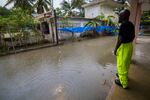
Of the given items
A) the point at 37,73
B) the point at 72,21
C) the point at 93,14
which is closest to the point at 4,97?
the point at 37,73

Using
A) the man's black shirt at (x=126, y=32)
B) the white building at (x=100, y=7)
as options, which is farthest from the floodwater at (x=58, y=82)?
the white building at (x=100, y=7)

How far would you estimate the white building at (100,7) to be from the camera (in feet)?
62.0

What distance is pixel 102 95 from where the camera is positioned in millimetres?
3373

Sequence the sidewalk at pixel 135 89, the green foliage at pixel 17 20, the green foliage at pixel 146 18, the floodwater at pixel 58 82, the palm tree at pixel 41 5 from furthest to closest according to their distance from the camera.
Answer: the green foliage at pixel 146 18
the palm tree at pixel 41 5
the green foliage at pixel 17 20
the floodwater at pixel 58 82
the sidewalk at pixel 135 89

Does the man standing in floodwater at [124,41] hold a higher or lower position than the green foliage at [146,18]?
lower

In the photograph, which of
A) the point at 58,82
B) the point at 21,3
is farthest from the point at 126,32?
the point at 21,3

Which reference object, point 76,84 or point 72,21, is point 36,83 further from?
point 72,21

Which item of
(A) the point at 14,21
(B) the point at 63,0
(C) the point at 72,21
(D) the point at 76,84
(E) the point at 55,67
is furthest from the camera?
(B) the point at 63,0

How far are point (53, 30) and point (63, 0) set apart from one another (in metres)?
15.5

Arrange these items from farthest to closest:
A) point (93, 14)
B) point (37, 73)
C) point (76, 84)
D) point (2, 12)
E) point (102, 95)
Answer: point (2, 12) → point (93, 14) → point (37, 73) → point (76, 84) → point (102, 95)

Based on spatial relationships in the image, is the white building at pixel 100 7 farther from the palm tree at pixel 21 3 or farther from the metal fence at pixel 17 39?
the metal fence at pixel 17 39

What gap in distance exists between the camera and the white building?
18905mm

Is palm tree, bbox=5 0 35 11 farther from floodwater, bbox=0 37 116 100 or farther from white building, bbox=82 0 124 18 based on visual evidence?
floodwater, bbox=0 37 116 100

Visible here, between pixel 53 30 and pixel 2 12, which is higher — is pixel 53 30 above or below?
below
